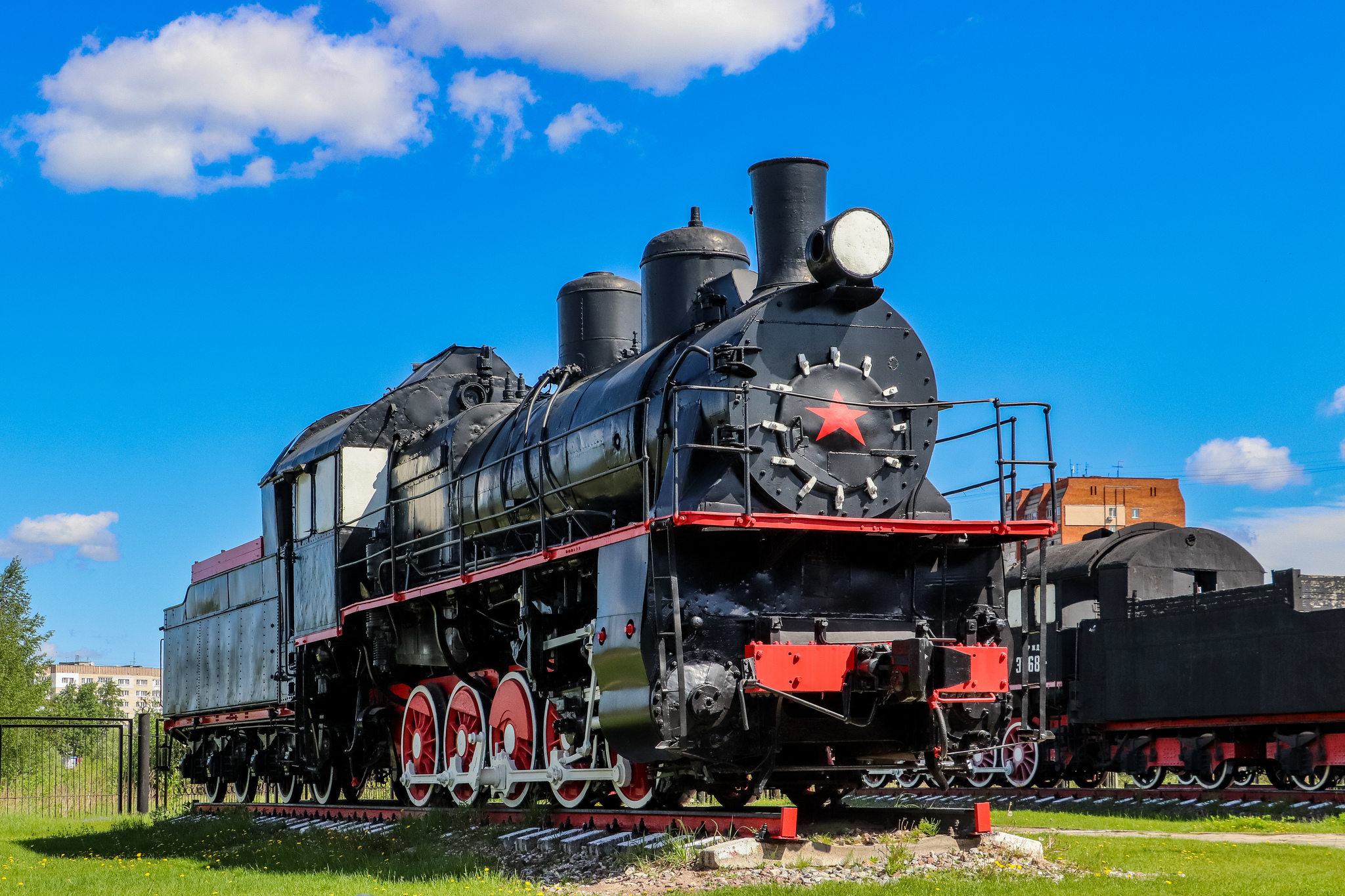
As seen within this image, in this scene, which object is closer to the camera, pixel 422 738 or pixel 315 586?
pixel 422 738

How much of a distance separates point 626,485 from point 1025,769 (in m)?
11.7

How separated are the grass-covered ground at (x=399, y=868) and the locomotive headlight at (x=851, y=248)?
13.8 ft

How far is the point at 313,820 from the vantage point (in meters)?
14.0

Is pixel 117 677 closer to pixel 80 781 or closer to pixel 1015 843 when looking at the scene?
pixel 80 781

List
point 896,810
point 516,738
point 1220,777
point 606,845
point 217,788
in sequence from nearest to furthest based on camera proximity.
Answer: point 606,845 < point 896,810 < point 516,738 < point 1220,777 < point 217,788

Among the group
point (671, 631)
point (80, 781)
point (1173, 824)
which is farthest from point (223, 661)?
point (1173, 824)

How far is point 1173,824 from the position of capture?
514 inches

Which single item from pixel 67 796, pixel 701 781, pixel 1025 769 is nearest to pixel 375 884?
pixel 701 781

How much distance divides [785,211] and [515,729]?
4.93 meters

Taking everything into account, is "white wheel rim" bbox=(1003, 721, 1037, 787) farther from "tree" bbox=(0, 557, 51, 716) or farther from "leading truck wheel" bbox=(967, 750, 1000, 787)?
"tree" bbox=(0, 557, 51, 716)

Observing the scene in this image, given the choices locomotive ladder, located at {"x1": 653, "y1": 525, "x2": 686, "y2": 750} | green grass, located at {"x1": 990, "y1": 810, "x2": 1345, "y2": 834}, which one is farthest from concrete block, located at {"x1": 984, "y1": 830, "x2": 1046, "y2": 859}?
green grass, located at {"x1": 990, "y1": 810, "x2": 1345, "y2": 834}

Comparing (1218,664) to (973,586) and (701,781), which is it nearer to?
(973,586)

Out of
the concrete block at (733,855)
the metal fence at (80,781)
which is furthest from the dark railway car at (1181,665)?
the metal fence at (80,781)

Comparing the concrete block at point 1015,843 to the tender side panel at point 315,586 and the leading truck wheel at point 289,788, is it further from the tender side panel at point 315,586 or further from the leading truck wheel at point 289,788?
the leading truck wheel at point 289,788
